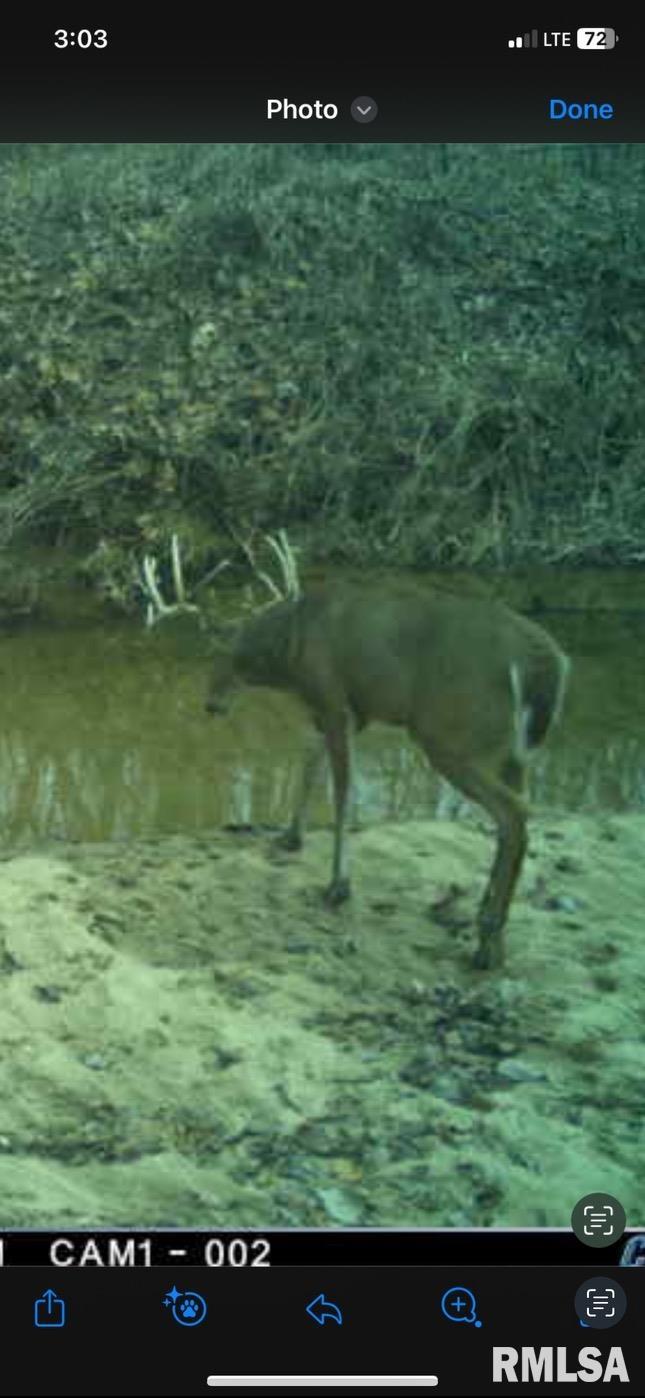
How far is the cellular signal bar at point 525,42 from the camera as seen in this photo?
6.31ft

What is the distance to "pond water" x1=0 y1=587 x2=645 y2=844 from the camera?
10.4 feet

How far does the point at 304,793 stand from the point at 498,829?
43 cm

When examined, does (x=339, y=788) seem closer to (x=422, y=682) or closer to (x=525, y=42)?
(x=422, y=682)

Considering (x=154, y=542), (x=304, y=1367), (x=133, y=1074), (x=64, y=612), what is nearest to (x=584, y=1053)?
(x=133, y=1074)

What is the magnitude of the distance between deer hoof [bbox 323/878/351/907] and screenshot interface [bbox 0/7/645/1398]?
0.4 inches

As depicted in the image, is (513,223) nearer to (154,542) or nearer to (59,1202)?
(154,542)

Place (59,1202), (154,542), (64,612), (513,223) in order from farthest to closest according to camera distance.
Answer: (64,612)
(154,542)
(513,223)
(59,1202)

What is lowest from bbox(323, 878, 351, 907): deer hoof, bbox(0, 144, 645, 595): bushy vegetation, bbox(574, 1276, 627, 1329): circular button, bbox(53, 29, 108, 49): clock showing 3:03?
bbox(574, 1276, 627, 1329): circular button

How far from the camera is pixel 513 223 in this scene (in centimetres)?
293

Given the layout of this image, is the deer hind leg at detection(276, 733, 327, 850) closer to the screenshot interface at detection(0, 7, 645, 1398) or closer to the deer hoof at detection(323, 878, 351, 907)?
the screenshot interface at detection(0, 7, 645, 1398)

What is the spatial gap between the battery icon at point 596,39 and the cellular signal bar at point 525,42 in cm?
5

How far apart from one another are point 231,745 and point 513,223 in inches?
47.2

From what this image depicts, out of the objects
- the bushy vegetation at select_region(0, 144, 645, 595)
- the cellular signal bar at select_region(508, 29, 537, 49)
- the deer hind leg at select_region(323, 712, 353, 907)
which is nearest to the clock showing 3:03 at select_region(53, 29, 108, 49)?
the cellular signal bar at select_region(508, 29, 537, 49)

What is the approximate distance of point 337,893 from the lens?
Answer: 3.04 meters
